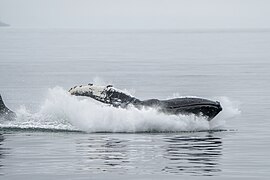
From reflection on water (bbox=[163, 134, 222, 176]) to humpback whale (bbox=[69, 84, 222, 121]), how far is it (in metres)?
1.30

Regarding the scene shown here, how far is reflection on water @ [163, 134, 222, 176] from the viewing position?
24.3 m

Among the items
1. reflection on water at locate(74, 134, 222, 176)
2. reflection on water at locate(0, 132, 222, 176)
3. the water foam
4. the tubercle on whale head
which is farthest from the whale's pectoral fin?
reflection on water at locate(74, 134, 222, 176)

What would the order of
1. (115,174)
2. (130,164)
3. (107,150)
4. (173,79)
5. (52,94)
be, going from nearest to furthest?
(115,174)
(130,164)
(107,150)
(52,94)
(173,79)

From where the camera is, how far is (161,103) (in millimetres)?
33688

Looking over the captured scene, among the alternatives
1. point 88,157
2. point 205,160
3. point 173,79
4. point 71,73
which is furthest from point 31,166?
point 71,73

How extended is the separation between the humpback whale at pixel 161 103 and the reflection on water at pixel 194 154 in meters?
1.30

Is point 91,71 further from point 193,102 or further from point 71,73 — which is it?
point 193,102

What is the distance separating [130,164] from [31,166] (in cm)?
274

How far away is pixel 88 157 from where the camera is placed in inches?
1052

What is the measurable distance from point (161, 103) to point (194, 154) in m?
6.82

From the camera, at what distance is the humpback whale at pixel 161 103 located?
3281 centimetres

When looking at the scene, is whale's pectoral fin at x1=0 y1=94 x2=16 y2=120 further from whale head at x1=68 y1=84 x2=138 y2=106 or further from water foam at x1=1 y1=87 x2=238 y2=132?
whale head at x1=68 y1=84 x2=138 y2=106

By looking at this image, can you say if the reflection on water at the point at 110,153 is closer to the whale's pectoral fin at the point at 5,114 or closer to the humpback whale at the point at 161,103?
the humpback whale at the point at 161,103

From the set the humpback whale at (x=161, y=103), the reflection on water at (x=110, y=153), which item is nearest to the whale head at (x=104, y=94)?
the humpback whale at (x=161, y=103)
